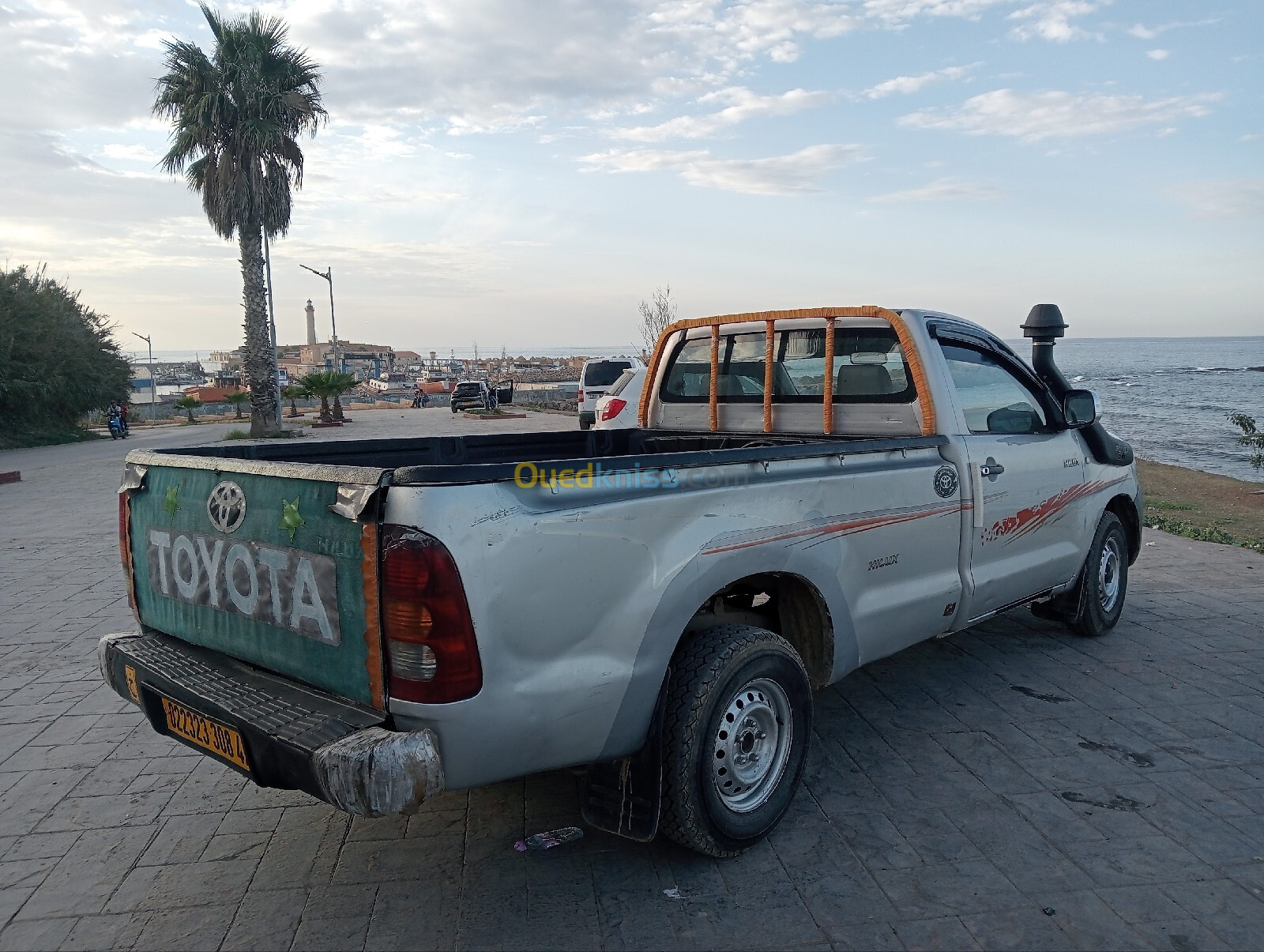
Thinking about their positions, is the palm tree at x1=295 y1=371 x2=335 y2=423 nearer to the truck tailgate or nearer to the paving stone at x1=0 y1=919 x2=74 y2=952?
the truck tailgate

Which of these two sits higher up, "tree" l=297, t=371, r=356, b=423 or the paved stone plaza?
"tree" l=297, t=371, r=356, b=423

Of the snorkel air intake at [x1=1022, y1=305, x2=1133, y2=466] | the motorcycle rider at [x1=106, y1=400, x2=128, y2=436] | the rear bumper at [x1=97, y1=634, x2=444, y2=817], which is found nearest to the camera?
the rear bumper at [x1=97, y1=634, x2=444, y2=817]

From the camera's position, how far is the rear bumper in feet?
7.66

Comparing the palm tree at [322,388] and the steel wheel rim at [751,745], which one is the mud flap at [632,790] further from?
the palm tree at [322,388]

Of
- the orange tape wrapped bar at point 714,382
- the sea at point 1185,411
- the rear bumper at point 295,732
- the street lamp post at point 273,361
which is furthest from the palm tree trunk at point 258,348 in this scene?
the rear bumper at point 295,732

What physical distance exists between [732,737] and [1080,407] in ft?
10.0

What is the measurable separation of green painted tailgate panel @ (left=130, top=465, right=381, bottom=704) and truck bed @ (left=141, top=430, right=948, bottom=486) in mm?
216

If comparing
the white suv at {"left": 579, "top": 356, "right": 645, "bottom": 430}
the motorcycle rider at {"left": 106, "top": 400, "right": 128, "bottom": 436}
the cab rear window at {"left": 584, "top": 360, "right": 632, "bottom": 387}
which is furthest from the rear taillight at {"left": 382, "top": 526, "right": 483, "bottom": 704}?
the motorcycle rider at {"left": 106, "top": 400, "right": 128, "bottom": 436}

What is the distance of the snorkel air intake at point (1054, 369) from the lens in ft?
17.7

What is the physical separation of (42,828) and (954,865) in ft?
11.1

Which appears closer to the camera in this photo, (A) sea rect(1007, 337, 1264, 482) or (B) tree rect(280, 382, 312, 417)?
(A) sea rect(1007, 337, 1264, 482)

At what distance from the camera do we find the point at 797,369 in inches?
190

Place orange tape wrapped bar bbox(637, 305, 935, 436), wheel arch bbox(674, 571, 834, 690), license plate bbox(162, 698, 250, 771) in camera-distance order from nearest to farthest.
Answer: license plate bbox(162, 698, 250, 771) → wheel arch bbox(674, 571, 834, 690) → orange tape wrapped bar bbox(637, 305, 935, 436)

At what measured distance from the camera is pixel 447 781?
2.46 metres
